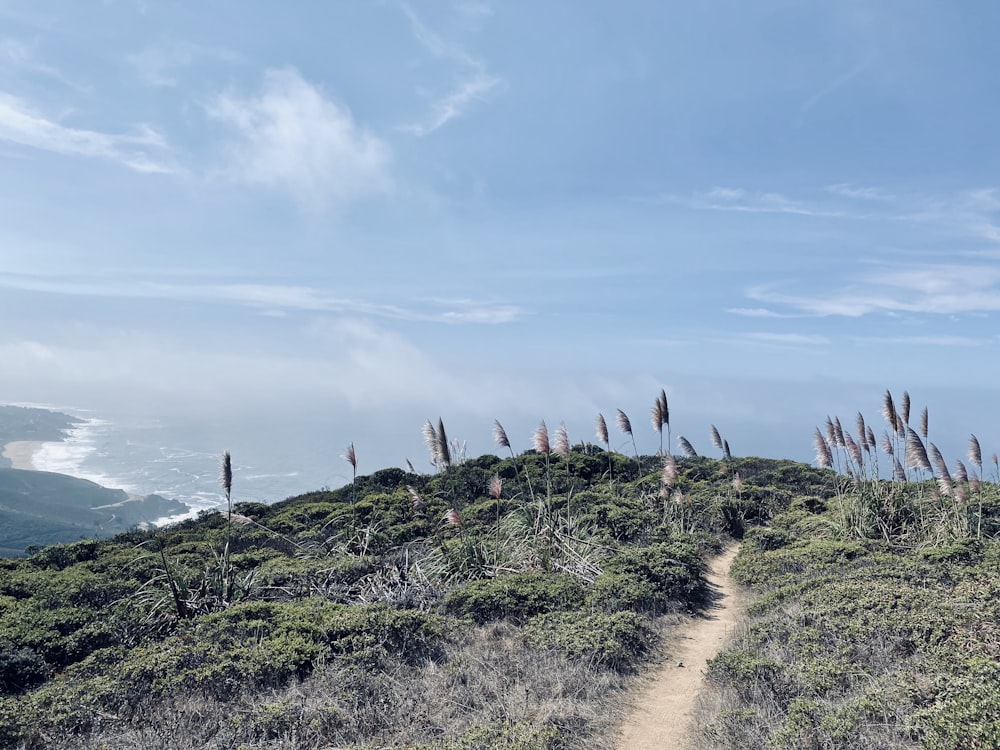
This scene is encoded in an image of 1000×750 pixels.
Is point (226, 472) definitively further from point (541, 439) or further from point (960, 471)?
point (960, 471)

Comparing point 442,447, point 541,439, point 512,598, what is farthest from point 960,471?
point 442,447

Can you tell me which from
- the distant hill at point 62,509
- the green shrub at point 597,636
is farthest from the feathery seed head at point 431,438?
the distant hill at point 62,509

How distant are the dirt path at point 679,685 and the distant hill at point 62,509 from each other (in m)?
78.3

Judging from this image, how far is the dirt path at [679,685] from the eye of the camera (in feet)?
18.3

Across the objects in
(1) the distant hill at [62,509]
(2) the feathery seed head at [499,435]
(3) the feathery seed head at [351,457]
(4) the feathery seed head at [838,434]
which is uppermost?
(2) the feathery seed head at [499,435]

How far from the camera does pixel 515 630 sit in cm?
810

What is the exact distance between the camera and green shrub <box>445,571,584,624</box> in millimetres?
8688

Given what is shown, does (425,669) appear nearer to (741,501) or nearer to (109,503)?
(741,501)

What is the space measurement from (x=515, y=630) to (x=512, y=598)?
72cm

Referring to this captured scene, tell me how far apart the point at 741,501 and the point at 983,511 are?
553 centimetres

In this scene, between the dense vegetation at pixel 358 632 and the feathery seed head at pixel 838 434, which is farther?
the feathery seed head at pixel 838 434

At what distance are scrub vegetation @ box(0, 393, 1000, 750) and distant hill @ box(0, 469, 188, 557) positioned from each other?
7220cm

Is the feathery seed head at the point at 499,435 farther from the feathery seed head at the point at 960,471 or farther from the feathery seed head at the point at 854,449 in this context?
the feathery seed head at the point at 960,471

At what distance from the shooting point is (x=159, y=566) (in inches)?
479
